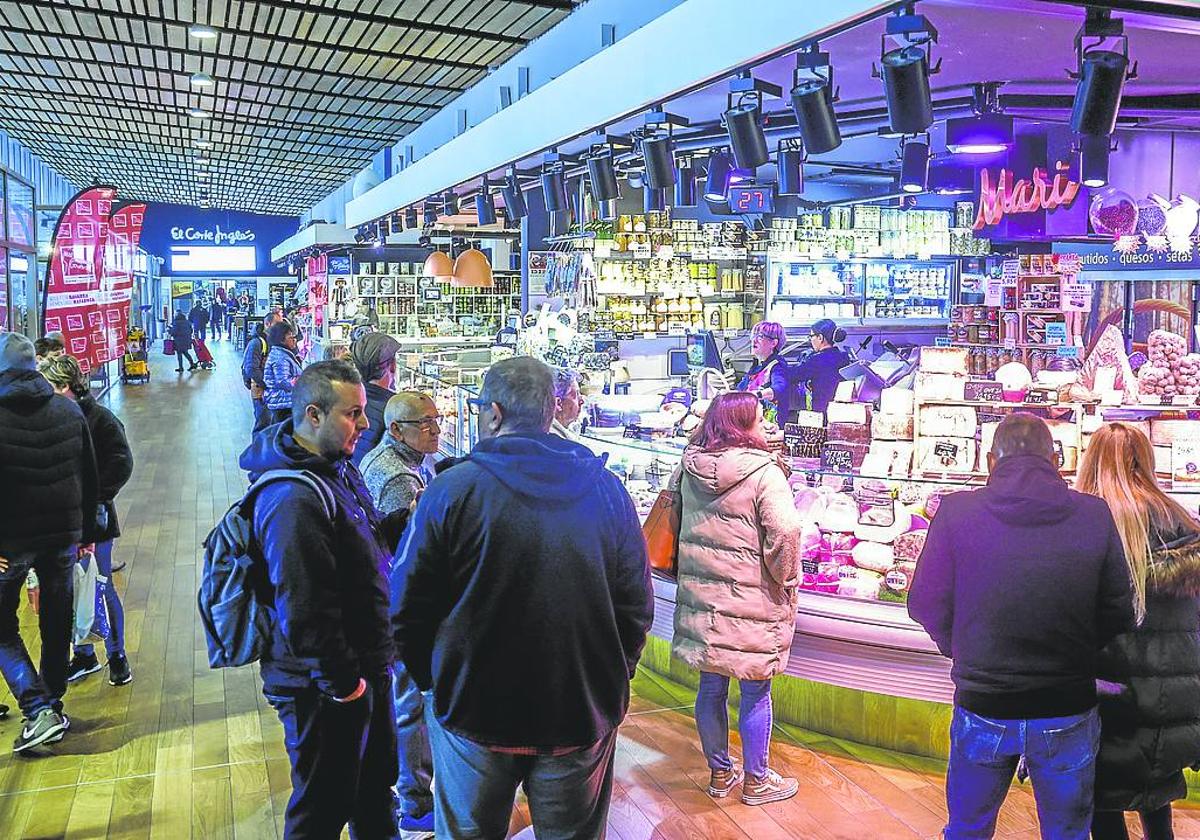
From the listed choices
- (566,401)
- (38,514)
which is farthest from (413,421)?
(38,514)

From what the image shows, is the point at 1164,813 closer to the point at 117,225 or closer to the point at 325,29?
the point at 325,29

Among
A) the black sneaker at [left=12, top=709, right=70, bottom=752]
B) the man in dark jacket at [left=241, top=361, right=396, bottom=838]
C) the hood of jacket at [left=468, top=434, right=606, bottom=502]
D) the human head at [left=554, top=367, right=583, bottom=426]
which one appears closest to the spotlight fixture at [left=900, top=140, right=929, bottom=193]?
the human head at [left=554, top=367, right=583, bottom=426]

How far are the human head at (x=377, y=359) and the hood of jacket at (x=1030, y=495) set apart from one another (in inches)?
117

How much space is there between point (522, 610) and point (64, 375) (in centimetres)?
344

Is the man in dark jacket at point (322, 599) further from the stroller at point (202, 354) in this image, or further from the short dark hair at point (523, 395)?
the stroller at point (202, 354)

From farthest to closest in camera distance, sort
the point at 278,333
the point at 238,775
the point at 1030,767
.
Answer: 1. the point at 278,333
2. the point at 238,775
3. the point at 1030,767

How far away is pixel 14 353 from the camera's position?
4.14 m

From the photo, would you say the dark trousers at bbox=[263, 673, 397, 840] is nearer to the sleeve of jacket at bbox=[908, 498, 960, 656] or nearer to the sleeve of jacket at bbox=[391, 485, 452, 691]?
the sleeve of jacket at bbox=[391, 485, 452, 691]

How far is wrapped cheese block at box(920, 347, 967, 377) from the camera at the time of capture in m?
5.22

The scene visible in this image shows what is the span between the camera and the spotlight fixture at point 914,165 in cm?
749

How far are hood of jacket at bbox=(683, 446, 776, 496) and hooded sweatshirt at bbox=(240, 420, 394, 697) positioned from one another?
134cm

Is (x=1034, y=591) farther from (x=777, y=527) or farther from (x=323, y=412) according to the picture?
(x=323, y=412)

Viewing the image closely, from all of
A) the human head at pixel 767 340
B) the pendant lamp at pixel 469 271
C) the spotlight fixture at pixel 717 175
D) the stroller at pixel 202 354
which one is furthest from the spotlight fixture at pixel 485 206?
the stroller at pixel 202 354

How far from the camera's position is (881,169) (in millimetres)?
12406
